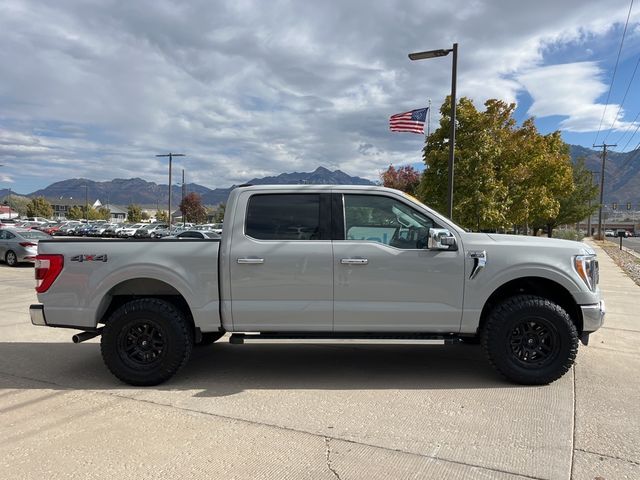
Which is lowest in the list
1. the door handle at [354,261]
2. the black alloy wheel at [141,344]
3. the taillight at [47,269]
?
the black alloy wheel at [141,344]

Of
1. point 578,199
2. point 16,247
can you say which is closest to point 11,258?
point 16,247

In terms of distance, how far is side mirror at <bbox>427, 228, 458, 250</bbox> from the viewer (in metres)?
4.73

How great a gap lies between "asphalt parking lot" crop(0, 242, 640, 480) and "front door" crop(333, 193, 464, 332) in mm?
665

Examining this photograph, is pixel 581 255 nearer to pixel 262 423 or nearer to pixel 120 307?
pixel 262 423

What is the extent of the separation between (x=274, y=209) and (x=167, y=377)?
1984 millimetres

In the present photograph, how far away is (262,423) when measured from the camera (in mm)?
4031

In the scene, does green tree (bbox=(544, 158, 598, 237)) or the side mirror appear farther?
green tree (bbox=(544, 158, 598, 237))

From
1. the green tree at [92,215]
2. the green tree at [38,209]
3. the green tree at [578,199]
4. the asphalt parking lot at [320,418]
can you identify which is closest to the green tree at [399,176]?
the green tree at [578,199]

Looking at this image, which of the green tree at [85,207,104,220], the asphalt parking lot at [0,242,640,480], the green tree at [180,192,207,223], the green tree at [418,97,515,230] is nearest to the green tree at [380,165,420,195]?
the green tree at [418,97,515,230]

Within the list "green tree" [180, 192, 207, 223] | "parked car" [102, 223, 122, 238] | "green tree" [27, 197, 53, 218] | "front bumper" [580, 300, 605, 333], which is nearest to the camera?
"front bumper" [580, 300, 605, 333]

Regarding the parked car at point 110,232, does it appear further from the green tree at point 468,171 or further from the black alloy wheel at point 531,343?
the black alloy wheel at point 531,343

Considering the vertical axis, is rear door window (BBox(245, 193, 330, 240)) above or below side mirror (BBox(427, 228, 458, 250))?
above

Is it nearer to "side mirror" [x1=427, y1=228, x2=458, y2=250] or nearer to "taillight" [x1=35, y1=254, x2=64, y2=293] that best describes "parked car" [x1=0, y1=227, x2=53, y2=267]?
"taillight" [x1=35, y1=254, x2=64, y2=293]

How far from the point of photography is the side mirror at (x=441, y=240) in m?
4.73
